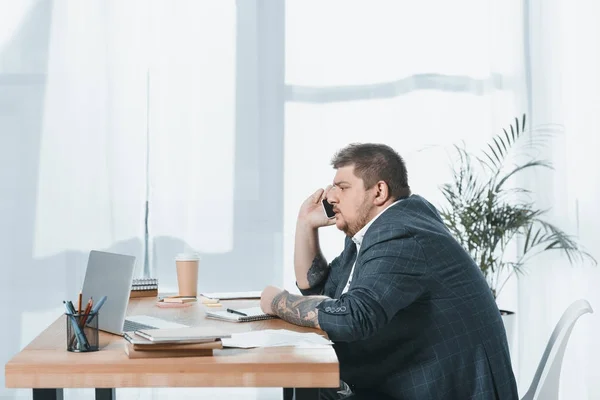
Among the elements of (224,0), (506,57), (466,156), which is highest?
(224,0)

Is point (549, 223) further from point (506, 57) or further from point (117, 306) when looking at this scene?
point (117, 306)

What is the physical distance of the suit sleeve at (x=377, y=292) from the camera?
1.69 m

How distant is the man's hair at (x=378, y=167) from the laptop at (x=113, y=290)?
644 millimetres

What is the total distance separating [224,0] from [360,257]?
2186mm

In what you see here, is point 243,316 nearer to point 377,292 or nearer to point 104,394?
point 377,292

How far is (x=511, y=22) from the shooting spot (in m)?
3.88

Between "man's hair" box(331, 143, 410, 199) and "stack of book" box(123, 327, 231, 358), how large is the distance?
77 centimetres

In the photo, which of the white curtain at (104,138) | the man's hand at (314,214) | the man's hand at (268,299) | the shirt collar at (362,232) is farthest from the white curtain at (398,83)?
the man's hand at (268,299)

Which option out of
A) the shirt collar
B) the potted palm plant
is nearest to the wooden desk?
the shirt collar

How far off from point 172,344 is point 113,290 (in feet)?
1.16

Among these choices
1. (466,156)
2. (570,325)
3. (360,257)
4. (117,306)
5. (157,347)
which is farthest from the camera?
(466,156)

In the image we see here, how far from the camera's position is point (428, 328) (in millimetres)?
1884

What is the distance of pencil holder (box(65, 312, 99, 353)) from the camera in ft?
5.13

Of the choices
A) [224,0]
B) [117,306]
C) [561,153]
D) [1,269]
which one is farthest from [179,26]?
[117,306]
